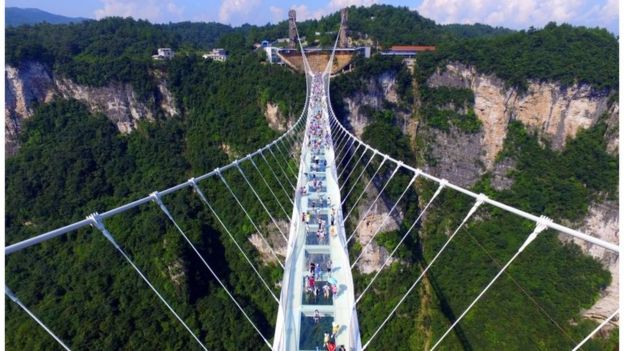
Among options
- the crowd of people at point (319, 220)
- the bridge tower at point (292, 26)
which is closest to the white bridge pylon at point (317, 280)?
the crowd of people at point (319, 220)

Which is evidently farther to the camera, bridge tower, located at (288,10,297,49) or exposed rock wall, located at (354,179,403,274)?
bridge tower, located at (288,10,297,49)

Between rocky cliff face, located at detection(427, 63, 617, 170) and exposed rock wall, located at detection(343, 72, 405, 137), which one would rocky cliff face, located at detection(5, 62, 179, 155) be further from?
rocky cliff face, located at detection(427, 63, 617, 170)

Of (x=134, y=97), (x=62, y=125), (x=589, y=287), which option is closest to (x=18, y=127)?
(x=62, y=125)

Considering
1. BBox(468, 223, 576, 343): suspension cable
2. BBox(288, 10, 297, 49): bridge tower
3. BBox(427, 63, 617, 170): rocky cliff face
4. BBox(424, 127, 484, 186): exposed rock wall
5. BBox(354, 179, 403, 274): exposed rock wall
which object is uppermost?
BBox(288, 10, 297, 49): bridge tower

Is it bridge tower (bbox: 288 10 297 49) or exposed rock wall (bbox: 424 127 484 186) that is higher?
bridge tower (bbox: 288 10 297 49)

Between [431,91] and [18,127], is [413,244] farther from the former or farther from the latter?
[18,127]

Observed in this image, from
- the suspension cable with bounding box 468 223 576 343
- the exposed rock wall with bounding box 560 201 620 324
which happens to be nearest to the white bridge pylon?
the suspension cable with bounding box 468 223 576 343

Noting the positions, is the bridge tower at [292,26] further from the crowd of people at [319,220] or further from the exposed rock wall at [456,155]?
the crowd of people at [319,220]
